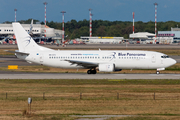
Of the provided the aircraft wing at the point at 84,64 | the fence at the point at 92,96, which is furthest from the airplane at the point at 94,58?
the fence at the point at 92,96

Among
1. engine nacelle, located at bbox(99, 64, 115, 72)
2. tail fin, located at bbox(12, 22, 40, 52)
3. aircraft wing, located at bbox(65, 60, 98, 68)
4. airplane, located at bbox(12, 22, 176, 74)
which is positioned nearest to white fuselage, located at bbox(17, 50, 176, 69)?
airplane, located at bbox(12, 22, 176, 74)

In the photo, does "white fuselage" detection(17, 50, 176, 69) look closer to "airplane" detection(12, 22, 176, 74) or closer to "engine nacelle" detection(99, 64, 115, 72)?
"airplane" detection(12, 22, 176, 74)

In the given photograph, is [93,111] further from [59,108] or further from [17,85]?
[17,85]

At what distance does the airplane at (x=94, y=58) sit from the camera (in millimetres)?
48688

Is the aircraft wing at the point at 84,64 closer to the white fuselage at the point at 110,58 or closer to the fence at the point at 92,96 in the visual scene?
the white fuselage at the point at 110,58

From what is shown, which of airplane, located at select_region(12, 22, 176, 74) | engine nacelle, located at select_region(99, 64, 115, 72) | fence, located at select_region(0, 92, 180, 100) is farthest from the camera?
airplane, located at select_region(12, 22, 176, 74)

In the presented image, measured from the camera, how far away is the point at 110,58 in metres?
49.2

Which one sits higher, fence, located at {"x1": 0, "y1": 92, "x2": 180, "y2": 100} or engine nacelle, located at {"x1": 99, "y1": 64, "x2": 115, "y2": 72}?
engine nacelle, located at {"x1": 99, "y1": 64, "x2": 115, "y2": 72}

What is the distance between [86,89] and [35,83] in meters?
8.02

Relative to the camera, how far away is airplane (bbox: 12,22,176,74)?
48688 millimetres

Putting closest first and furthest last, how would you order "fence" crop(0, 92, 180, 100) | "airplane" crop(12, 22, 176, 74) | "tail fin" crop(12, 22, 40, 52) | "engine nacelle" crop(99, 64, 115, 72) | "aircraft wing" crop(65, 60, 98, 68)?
"fence" crop(0, 92, 180, 100)
"engine nacelle" crop(99, 64, 115, 72)
"aircraft wing" crop(65, 60, 98, 68)
"airplane" crop(12, 22, 176, 74)
"tail fin" crop(12, 22, 40, 52)

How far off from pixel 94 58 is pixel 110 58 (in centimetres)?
261

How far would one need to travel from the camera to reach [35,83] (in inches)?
1560

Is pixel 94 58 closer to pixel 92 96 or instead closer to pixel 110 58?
pixel 110 58
